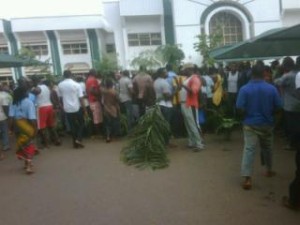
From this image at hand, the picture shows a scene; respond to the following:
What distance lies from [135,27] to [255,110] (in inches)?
1156

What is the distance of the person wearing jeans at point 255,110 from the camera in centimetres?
574

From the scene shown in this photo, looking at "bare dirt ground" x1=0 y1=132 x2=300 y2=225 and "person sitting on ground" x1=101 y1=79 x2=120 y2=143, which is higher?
"person sitting on ground" x1=101 y1=79 x2=120 y2=143

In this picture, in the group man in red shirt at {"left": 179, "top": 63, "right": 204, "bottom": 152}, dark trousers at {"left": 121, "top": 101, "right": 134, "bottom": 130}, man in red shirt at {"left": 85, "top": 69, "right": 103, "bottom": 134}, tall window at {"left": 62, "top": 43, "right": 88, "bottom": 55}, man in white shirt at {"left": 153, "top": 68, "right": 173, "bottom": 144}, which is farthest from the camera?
tall window at {"left": 62, "top": 43, "right": 88, "bottom": 55}

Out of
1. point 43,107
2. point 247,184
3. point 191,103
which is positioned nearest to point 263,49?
point 191,103

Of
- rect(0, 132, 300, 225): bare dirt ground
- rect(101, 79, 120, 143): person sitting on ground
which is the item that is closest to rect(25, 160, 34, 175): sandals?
rect(0, 132, 300, 225): bare dirt ground

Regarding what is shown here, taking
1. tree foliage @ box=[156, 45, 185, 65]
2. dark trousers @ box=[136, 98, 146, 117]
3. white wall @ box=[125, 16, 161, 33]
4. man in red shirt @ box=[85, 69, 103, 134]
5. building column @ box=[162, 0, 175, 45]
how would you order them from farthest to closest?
white wall @ box=[125, 16, 161, 33]
building column @ box=[162, 0, 175, 45]
tree foliage @ box=[156, 45, 185, 65]
man in red shirt @ box=[85, 69, 103, 134]
dark trousers @ box=[136, 98, 146, 117]

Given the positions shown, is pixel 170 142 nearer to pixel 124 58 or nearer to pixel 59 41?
pixel 124 58

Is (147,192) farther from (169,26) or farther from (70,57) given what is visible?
(70,57)

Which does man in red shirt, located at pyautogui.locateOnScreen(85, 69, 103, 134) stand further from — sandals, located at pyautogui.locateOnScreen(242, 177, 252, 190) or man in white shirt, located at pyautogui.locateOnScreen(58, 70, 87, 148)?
sandals, located at pyautogui.locateOnScreen(242, 177, 252, 190)

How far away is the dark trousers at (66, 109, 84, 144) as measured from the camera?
30.5 feet

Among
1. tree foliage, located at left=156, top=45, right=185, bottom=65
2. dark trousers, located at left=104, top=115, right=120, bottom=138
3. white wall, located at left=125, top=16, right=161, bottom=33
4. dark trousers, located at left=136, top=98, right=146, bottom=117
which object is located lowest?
dark trousers, located at left=104, top=115, right=120, bottom=138

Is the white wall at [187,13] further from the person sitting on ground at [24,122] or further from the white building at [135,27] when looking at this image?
the person sitting on ground at [24,122]

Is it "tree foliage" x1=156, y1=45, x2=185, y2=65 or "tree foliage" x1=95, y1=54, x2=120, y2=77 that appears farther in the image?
"tree foliage" x1=95, y1=54, x2=120, y2=77

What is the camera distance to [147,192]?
599 cm
